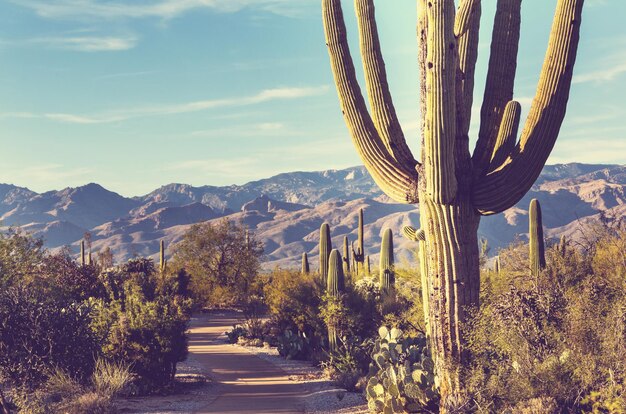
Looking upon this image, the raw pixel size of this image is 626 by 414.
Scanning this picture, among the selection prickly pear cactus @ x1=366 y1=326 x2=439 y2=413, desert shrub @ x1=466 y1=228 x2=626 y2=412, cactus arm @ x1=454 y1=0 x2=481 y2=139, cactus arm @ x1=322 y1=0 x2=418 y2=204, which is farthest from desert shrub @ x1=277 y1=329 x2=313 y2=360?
cactus arm @ x1=454 y1=0 x2=481 y2=139

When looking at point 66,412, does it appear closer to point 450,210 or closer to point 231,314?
point 450,210

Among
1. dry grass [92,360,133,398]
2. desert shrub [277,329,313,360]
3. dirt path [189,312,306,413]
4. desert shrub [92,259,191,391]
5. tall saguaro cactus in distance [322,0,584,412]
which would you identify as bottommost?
dirt path [189,312,306,413]

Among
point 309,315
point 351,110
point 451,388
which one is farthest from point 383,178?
point 309,315

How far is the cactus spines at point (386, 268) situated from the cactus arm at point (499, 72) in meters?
9.44

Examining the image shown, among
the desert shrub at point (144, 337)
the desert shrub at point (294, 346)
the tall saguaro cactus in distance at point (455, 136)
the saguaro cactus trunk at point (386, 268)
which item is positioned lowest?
the desert shrub at point (294, 346)

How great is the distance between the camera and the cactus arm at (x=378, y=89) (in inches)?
450

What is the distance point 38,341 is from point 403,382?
22.5 feet

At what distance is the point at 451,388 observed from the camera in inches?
414

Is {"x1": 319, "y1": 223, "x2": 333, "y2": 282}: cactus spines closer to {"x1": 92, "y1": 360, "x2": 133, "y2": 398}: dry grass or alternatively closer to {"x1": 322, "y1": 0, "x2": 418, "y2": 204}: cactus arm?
{"x1": 92, "y1": 360, "x2": 133, "y2": 398}: dry grass

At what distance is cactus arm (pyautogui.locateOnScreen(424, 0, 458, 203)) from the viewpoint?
9.66 metres

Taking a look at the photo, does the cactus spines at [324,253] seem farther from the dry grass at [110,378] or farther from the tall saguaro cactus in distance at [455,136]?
the tall saguaro cactus in distance at [455,136]

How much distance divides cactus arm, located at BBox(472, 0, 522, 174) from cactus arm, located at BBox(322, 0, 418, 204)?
121 centimetres

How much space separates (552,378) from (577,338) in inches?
33.2

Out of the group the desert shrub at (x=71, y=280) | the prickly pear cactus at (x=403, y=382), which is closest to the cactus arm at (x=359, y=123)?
the prickly pear cactus at (x=403, y=382)
